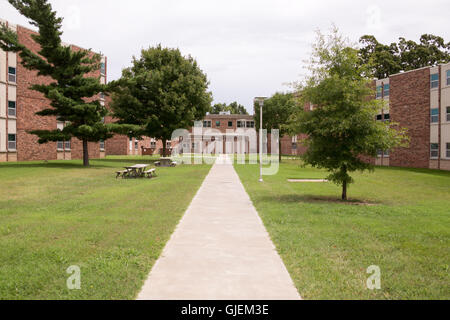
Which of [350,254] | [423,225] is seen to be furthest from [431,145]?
[350,254]

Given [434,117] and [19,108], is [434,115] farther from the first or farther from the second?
[19,108]

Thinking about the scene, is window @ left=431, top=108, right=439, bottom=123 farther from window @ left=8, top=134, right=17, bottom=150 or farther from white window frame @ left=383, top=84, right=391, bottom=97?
window @ left=8, top=134, right=17, bottom=150

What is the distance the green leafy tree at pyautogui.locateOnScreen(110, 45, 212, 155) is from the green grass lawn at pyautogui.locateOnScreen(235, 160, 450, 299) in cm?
2643

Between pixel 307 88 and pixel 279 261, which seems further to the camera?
pixel 307 88

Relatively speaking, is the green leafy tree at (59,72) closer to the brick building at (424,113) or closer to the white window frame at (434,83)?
the brick building at (424,113)

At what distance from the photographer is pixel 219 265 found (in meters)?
5.45

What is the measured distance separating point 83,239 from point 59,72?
85.0 feet

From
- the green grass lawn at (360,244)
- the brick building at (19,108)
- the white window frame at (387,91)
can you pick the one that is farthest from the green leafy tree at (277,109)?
the green grass lawn at (360,244)

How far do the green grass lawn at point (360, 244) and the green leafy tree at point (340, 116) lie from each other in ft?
5.49

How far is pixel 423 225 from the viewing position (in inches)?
348

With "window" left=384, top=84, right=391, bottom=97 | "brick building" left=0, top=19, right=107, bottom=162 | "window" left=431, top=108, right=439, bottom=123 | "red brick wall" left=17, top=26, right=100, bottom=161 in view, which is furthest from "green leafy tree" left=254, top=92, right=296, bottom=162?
"brick building" left=0, top=19, right=107, bottom=162

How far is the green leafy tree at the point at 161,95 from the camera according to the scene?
37.8 metres
